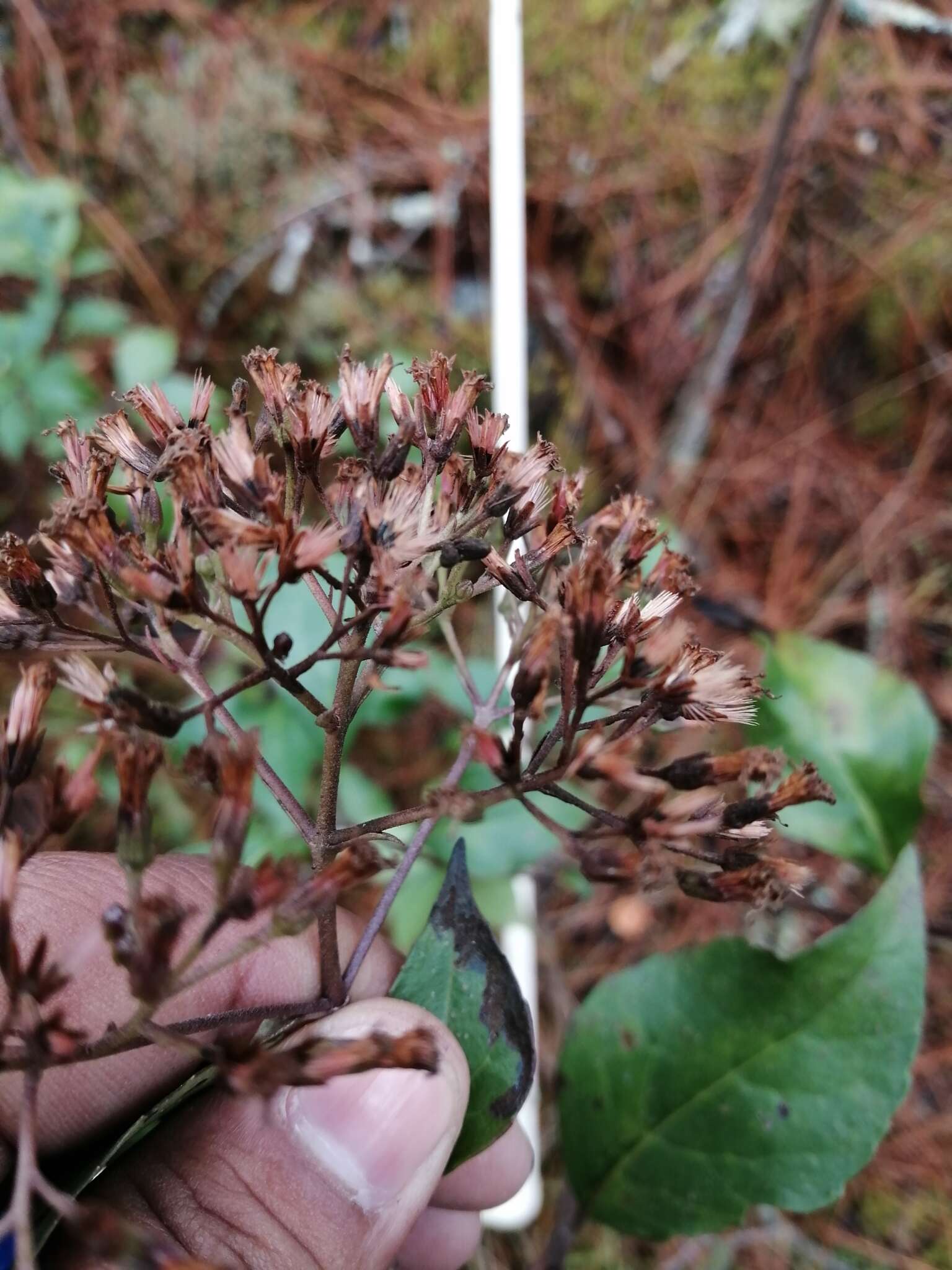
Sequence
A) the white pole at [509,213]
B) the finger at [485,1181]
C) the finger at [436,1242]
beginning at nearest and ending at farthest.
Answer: the finger at [485,1181], the finger at [436,1242], the white pole at [509,213]

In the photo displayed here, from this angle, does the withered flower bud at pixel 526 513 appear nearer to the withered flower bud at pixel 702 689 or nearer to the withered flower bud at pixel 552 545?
the withered flower bud at pixel 552 545

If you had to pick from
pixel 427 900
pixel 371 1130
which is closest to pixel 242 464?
pixel 371 1130

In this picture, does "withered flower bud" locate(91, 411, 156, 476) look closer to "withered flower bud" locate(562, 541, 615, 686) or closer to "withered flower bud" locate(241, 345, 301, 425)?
"withered flower bud" locate(241, 345, 301, 425)

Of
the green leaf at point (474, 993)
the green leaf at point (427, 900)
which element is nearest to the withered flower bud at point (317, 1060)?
the green leaf at point (474, 993)

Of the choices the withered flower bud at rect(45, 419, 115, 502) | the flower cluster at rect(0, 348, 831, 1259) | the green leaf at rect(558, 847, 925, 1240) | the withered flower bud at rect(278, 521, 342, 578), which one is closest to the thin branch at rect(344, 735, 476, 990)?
the flower cluster at rect(0, 348, 831, 1259)

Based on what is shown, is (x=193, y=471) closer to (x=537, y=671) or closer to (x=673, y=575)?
(x=537, y=671)

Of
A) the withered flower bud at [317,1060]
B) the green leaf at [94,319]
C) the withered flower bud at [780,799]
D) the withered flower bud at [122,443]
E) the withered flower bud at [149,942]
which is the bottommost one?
the withered flower bud at [317,1060]
